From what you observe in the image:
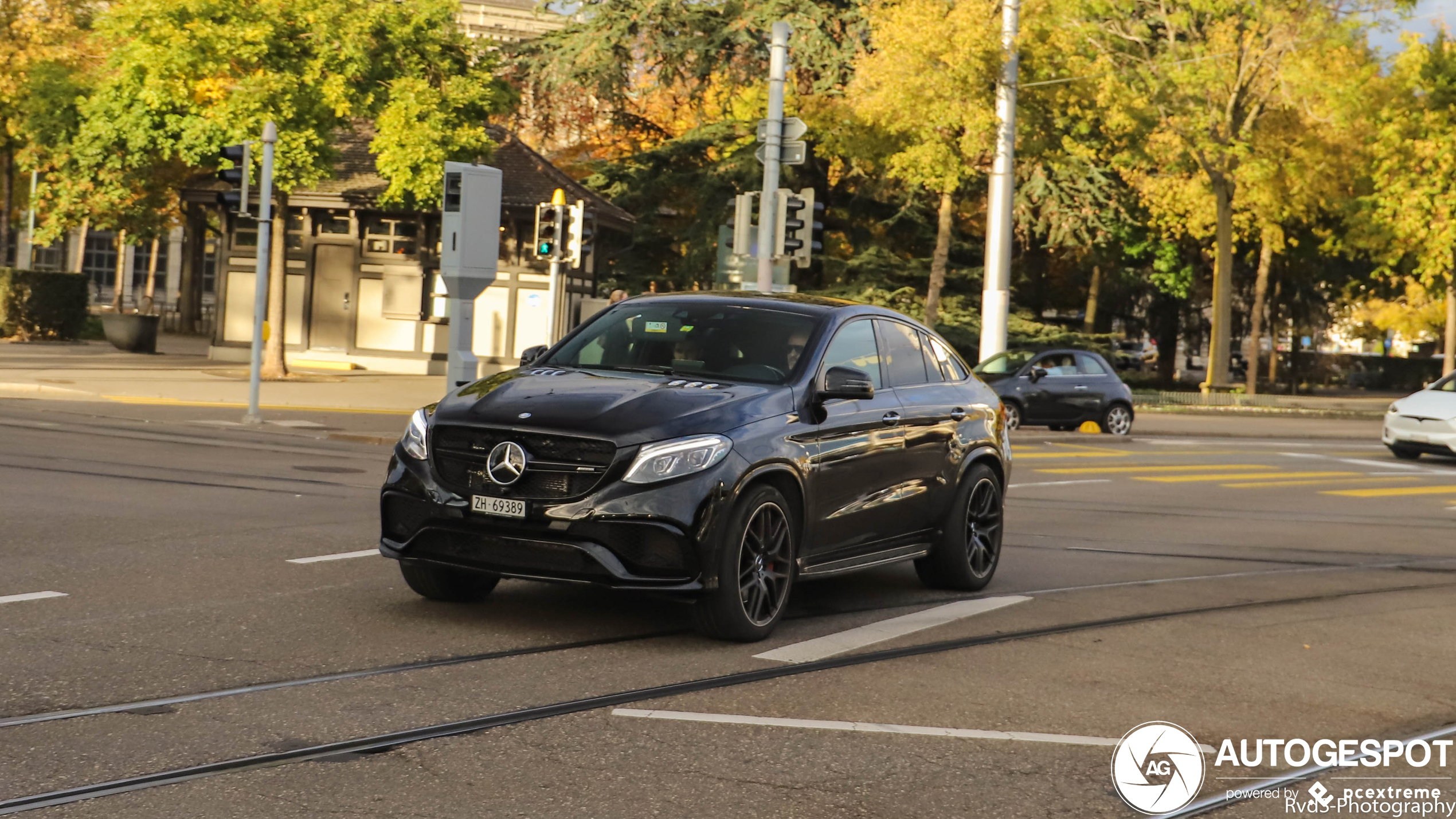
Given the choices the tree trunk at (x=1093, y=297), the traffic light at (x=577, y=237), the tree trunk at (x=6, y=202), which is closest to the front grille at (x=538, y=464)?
the traffic light at (x=577, y=237)

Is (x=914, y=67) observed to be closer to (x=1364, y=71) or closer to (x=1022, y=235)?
(x=1022, y=235)

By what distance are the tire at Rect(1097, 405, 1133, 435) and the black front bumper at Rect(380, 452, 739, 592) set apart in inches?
861

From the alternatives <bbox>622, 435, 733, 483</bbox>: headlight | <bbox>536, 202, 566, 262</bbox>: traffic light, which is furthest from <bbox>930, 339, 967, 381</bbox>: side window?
<bbox>536, 202, 566, 262</bbox>: traffic light

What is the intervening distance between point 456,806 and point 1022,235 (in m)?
37.9

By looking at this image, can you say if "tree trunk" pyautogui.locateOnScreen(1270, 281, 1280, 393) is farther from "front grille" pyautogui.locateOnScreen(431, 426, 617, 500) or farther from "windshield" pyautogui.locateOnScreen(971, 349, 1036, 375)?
"front grille" pyautogui.locateOnScreen(431, 426, 617, 500)

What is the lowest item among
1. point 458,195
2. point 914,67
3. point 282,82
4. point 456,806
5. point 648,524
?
point 456,806

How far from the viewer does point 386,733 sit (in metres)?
5.56

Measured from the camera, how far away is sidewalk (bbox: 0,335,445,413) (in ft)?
77.6

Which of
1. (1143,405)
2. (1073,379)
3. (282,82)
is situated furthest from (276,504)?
(1143,405)

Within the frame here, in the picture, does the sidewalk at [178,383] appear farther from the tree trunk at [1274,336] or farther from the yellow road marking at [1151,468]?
the tree trunk at [1274,336]

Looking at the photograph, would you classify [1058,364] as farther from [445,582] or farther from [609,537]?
[609,537]

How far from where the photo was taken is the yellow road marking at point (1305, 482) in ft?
63.4

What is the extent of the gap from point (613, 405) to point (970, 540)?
3.05 m

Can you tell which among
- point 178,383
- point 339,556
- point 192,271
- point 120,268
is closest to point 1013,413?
point 178,383
